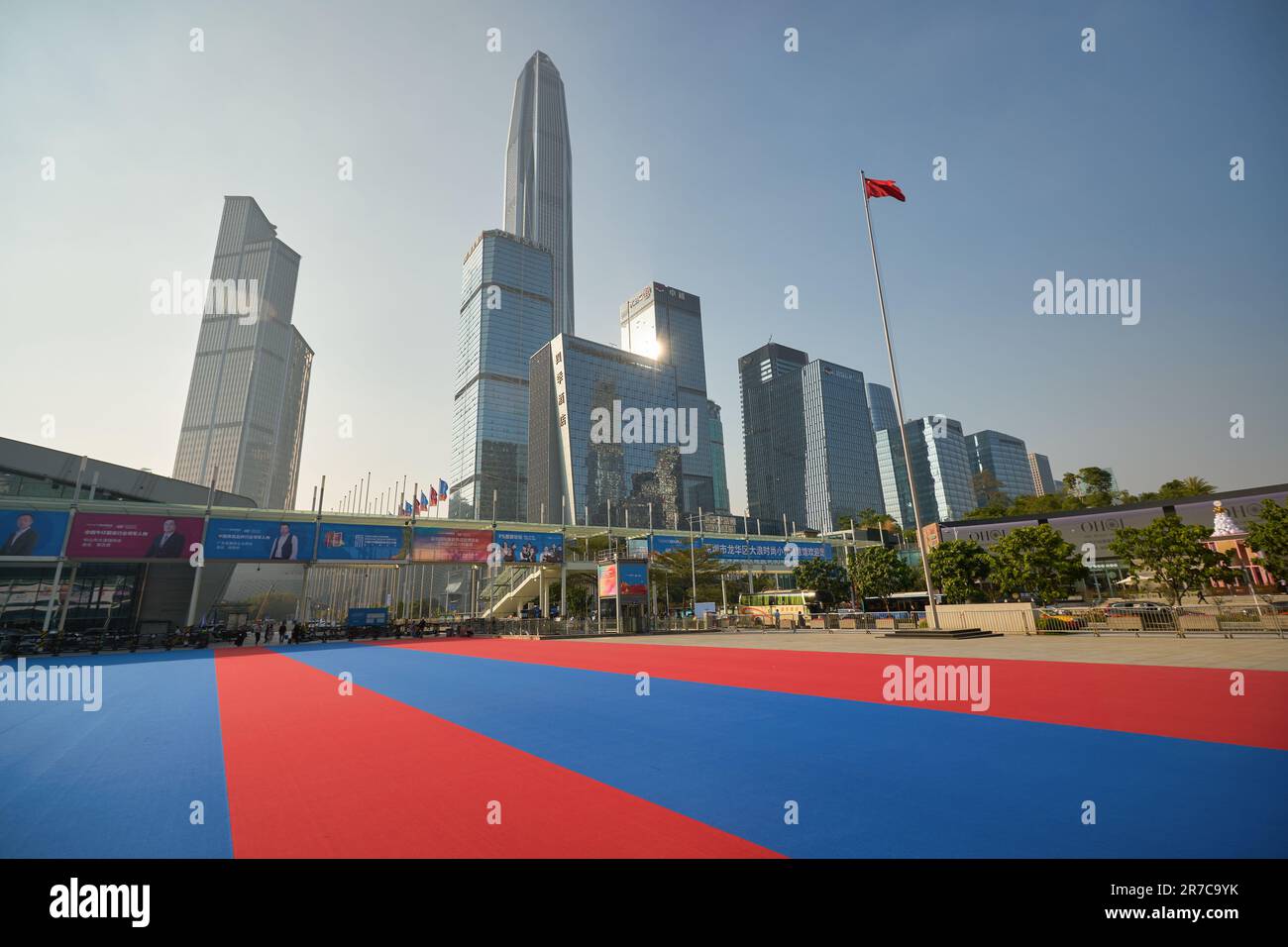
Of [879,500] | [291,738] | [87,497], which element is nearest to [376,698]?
[291,738]

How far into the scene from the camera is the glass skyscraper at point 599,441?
130m

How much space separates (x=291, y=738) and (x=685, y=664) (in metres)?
11.6

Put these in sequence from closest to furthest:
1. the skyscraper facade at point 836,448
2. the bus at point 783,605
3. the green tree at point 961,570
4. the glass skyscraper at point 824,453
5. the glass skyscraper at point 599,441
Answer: the green tree at point 961,570 → the bus at point 783,605 → the glass skyscraper at point 599,441 → the skyscraper facade at point 836,448 → the glass skyscraper at point 824,453

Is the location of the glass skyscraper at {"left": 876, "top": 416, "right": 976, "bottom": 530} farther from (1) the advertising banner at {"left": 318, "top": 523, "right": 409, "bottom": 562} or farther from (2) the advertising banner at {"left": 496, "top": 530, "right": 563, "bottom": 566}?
(1) the advertising banner at {"left": 318, "top": 523, "right": 409, "bottom": 562}

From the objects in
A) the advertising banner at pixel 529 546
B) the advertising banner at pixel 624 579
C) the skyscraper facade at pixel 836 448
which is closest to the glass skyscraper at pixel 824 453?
the skyscraper facade at pixel 836 448

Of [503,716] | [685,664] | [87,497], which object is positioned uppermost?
[87,497]

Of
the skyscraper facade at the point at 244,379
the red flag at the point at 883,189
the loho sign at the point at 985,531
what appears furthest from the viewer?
the skyscraper facade at the point at 244,379

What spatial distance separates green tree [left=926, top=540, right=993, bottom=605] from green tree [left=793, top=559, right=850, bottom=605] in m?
14.0

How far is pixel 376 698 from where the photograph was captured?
11.9 m

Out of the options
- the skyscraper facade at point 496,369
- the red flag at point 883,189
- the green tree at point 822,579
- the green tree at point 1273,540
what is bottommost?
the green tree at point 822,579

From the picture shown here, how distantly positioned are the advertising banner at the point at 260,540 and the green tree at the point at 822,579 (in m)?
41.8

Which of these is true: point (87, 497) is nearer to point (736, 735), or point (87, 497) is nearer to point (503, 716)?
point (503, 716)

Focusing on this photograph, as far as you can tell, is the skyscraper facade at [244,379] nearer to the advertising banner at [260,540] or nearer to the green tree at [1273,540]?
the advertising banner at [260,540]
